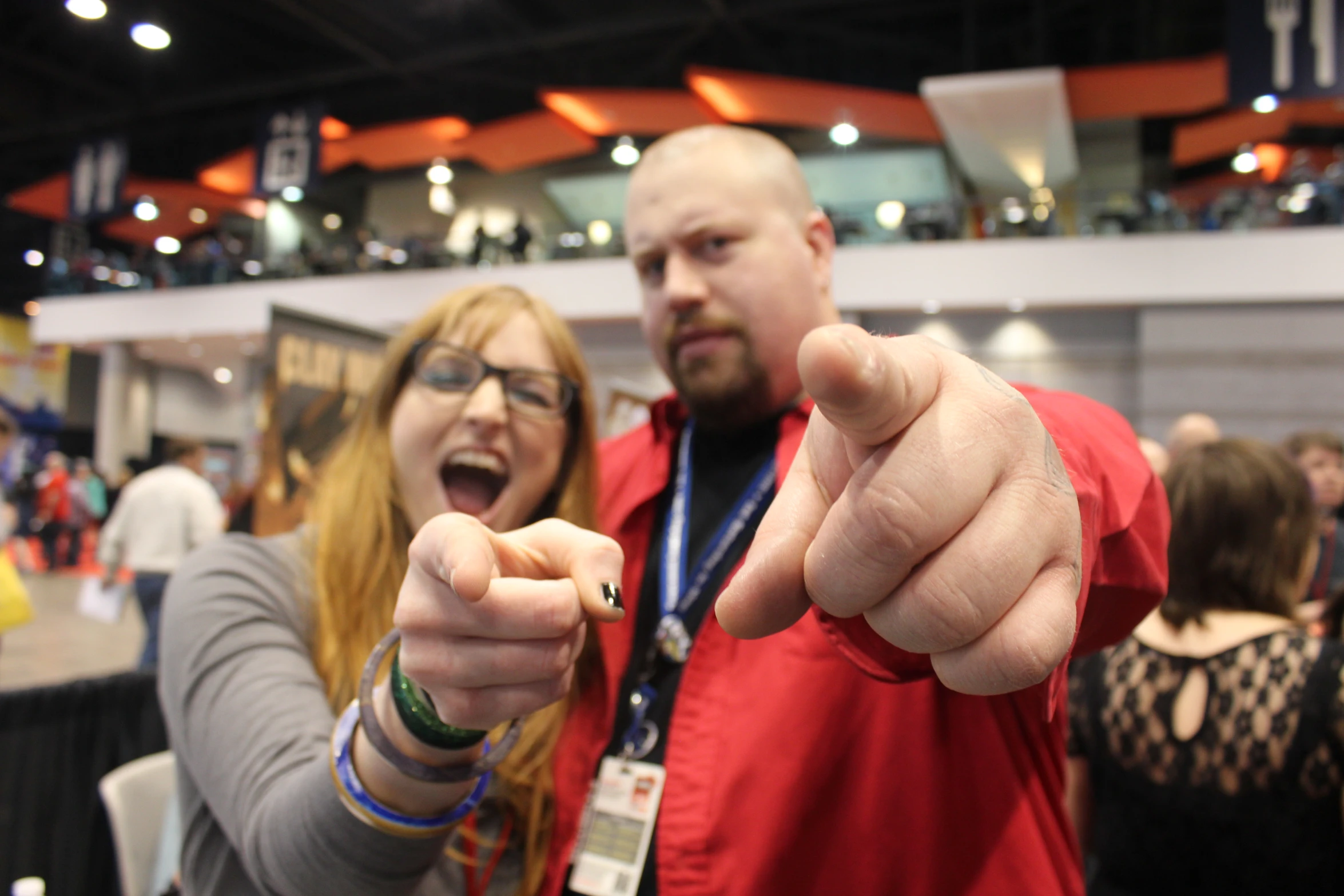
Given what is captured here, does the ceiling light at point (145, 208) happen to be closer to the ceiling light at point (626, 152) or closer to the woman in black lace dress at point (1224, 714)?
the ceiling light at point (626, 152)

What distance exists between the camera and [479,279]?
11938 millimetres

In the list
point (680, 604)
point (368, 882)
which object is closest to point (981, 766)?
point (680, 604)

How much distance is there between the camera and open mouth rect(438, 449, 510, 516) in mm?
1146

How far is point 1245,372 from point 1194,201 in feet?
7.22

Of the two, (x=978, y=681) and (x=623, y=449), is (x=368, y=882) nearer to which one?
(x=978, y=681)

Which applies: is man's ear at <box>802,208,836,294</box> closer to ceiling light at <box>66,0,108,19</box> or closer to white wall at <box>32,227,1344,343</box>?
ceiling light at <box>66,0,108,19</box>

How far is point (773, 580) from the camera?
472 mm

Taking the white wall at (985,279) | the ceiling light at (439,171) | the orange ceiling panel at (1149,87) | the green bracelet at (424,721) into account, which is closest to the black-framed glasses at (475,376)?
the green bracelet at (424,721)

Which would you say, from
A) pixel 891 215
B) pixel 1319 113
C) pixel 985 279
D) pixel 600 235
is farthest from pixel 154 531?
pixel 1319 113

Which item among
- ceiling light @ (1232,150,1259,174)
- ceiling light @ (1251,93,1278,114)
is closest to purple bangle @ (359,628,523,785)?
ceiling light @ (1251,93,1278,114)

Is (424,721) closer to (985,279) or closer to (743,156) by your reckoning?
(743,156)

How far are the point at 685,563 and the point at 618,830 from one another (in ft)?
1.26

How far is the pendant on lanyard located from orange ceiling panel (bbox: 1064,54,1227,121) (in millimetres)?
11143

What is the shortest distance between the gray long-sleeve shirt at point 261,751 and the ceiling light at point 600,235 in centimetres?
1148
